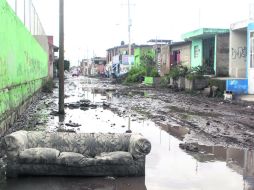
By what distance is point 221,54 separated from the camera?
36156mm

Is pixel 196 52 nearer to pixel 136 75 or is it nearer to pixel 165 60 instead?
pixel 165 60

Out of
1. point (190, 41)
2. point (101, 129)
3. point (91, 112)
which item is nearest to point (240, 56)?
point (190, 41)

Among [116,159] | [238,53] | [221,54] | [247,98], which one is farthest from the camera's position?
[221,54]

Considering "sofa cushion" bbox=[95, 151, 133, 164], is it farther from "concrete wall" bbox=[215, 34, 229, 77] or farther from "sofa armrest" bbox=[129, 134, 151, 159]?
"concrete wall" bbox=[215, 34, 229, 77]

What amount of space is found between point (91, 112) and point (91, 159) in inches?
434

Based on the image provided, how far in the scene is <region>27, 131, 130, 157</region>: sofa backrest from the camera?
741 cm

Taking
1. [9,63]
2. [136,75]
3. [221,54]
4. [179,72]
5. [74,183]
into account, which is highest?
[221,54]

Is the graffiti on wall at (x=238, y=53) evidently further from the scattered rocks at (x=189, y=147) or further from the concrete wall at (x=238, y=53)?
the scattered rocks at (x=189, y=147)

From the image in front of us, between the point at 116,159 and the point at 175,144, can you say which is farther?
the point at 175,144

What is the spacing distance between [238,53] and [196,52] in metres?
11.6

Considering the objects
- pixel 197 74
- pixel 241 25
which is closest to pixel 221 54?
pixel 197 74

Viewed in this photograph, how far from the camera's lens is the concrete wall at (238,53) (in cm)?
3070

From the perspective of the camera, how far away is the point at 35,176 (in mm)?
6883

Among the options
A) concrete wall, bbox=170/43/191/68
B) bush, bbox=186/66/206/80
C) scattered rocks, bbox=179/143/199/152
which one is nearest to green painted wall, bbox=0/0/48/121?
scattered rocks, bbox=179/143/199/152
